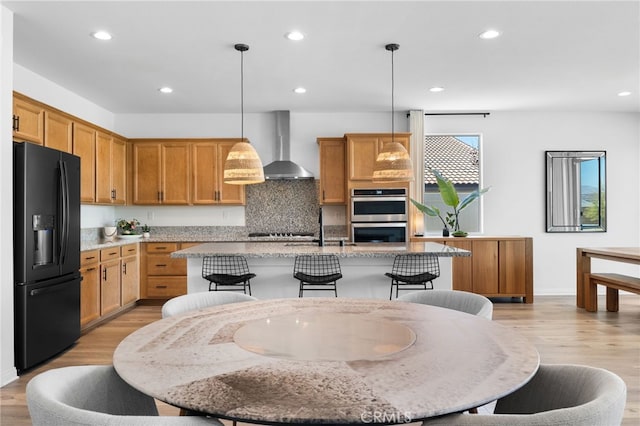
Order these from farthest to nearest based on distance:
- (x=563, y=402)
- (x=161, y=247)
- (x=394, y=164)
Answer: (x=161, y=247) → (x=394, y=164) → (x=563, y=402)

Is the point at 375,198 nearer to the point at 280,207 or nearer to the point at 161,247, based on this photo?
the point at 280,207

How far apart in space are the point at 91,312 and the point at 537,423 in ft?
15.5

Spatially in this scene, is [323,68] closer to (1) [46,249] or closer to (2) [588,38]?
(2) [588,38]

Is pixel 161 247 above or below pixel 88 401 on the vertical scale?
above

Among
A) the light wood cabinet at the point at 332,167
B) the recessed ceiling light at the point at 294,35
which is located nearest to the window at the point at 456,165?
the light wood cabinet at the point at 332,167

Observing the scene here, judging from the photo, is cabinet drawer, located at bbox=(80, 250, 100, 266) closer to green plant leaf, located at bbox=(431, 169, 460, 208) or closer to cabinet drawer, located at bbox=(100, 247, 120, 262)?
cabinet drawer, located at bbox=(100, 247, 120, 262)

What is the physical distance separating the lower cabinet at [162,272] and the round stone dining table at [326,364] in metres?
4.32

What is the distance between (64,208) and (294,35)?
2438 millimetres

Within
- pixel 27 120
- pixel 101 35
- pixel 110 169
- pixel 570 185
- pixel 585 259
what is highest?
pixel 101 35

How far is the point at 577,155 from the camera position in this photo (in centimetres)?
671

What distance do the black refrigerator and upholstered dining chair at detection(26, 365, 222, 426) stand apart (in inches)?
95.0

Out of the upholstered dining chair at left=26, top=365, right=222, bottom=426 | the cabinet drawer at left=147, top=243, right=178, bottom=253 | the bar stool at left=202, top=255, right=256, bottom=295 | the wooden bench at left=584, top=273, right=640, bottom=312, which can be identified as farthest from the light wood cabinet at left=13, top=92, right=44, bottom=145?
the wooden bench at left=584, top=273, right=640, bottom=312

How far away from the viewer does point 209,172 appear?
6.37 metres

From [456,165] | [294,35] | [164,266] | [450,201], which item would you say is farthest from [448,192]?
[164,266]
